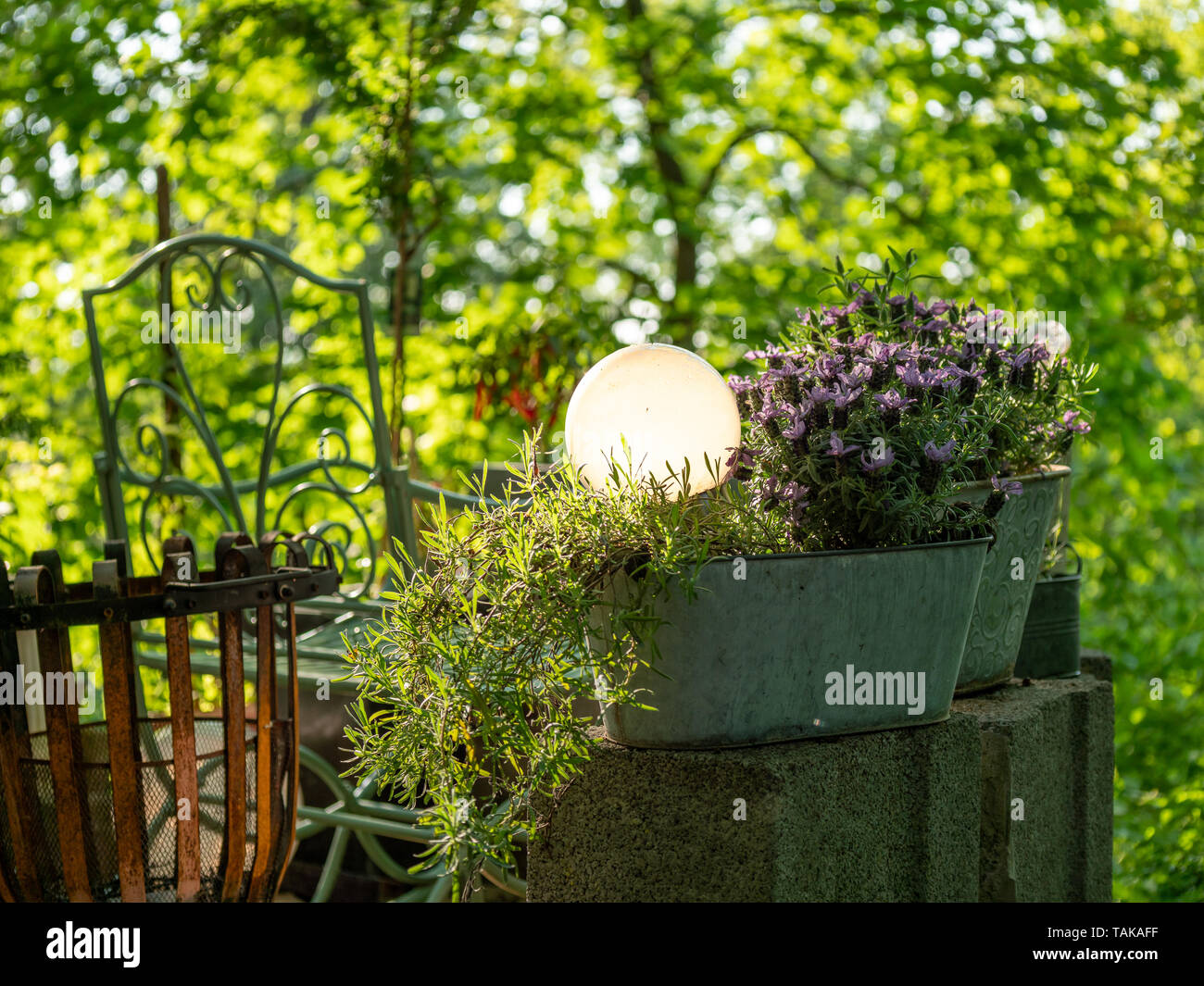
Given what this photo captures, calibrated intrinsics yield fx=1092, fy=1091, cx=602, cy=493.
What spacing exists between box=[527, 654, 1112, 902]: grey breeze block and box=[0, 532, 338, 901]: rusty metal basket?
1.82 ft

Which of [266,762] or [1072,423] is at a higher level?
[1072,423]

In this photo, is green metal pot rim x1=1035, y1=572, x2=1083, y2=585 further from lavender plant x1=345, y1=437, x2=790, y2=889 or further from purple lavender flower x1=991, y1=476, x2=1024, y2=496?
lavender plant x1=345, y1=437, x2=790, y2=889

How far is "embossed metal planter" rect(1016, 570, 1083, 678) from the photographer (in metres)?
2.24

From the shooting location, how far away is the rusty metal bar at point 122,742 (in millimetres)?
1653

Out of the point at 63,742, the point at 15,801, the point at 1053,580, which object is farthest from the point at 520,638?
the point at 1053,580

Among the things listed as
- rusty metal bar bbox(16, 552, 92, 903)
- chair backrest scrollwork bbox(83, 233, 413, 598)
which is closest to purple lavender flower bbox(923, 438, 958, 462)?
rusty metal bar bbox(16, 552, 92, 903)

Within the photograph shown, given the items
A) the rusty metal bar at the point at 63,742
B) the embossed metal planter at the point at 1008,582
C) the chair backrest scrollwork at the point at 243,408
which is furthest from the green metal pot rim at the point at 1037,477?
the chair backrest scrollwork at the point at 243,408

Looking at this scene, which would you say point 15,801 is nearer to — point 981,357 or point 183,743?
point 183,743

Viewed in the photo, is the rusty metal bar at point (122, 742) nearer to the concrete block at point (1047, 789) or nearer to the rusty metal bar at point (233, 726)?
the rusty metal bar at point (233, 726)

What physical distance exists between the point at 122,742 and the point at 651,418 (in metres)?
0.95

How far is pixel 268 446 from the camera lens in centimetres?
325

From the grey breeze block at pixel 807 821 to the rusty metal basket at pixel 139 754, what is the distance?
1.82 ft
